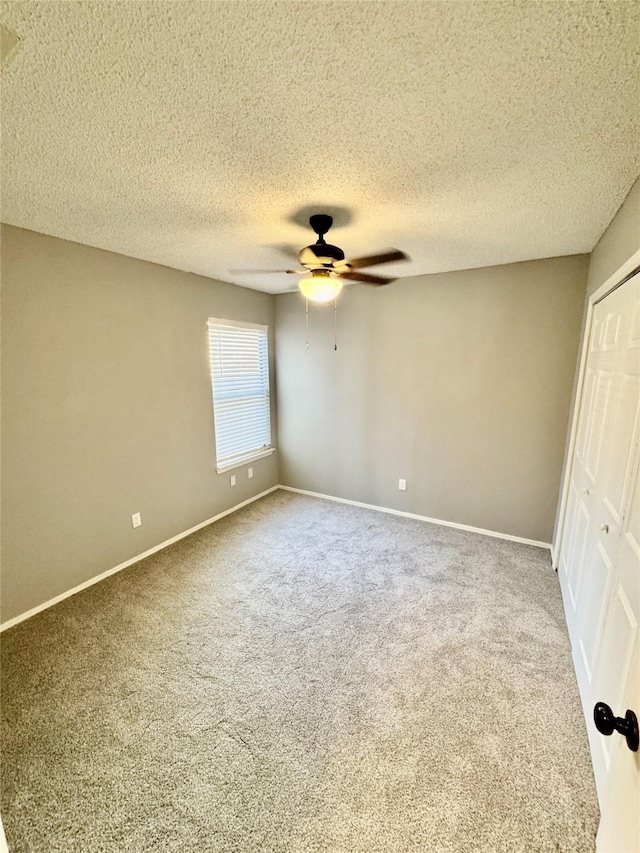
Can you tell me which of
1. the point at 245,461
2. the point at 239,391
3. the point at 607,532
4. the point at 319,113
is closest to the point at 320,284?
the point at 319,113

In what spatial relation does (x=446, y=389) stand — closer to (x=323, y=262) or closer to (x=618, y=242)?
(x=618, y=242)

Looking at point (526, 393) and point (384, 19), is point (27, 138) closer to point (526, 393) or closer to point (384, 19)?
point (384, 19)

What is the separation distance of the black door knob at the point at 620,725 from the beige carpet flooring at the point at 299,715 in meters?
0.91

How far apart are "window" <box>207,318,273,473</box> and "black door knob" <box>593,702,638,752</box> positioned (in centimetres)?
336

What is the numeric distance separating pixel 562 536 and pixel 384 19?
3.08 meters

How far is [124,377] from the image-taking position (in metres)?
2.72

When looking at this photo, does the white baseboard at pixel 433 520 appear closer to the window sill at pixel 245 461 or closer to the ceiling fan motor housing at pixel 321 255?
the window sill at pixel 245 461

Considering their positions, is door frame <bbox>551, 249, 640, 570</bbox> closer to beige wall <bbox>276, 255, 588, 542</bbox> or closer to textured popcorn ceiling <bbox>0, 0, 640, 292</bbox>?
beige wall <bbox>276, 255, 588, 542</bbox>

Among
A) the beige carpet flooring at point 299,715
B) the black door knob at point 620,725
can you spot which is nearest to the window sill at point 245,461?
the beige carpet flooring at point 299,715

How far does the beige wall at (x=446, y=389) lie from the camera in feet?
9.45

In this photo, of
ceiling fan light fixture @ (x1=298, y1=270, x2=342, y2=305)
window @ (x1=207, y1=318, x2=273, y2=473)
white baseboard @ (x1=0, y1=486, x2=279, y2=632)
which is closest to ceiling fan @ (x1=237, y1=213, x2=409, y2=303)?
ceiling fan light fixture @ (x1=298, y1=270, x2=342, y2=305)

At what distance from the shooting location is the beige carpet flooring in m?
1.25

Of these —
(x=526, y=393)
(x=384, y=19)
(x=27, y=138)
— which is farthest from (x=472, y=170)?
(x=526, y=393)

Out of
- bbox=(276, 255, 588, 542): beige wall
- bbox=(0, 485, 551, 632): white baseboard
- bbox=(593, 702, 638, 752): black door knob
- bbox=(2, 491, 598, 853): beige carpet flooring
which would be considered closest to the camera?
bbox=(593, 702, 638, 752): black door knob
